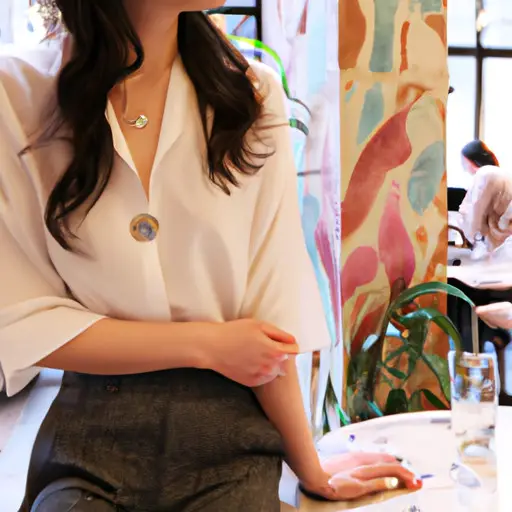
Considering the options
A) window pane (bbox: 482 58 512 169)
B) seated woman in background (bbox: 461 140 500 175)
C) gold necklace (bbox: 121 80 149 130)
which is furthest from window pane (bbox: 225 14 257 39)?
window pane (bbox: 482 58 512 169)

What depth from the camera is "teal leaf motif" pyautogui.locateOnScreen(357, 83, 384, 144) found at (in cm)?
159

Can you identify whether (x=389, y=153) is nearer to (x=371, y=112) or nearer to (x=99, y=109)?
(x=371, y=112)

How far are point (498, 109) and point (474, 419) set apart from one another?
2.42 meters

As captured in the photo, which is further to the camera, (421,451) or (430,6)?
(430,6)

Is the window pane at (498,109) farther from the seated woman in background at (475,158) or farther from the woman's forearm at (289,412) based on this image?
the woman's forearm at (289,412)

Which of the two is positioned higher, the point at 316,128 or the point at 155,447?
the point at 316,128

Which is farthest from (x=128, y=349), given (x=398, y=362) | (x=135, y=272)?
(x=398, y=362)

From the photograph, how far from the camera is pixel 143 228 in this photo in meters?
0.87

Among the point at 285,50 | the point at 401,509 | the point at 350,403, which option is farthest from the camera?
the point at 350,403

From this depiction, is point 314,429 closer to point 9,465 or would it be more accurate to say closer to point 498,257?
point 9,465

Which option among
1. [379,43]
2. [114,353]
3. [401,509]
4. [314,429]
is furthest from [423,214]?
[114,353]

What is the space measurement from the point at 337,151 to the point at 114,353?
86 cm

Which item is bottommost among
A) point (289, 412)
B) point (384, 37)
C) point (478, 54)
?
point (289, 412)

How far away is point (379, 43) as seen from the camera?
157 cm
